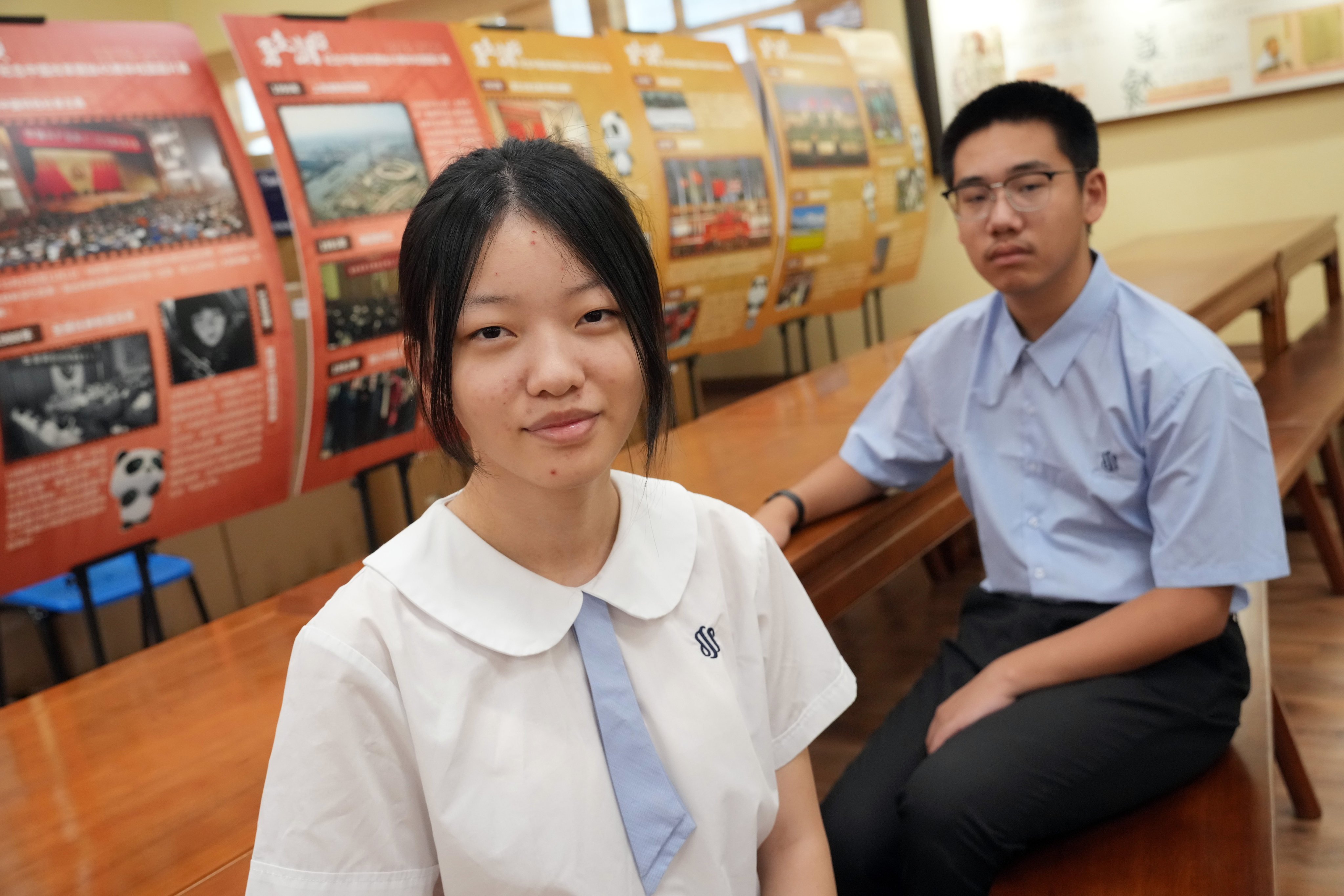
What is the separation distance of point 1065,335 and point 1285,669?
1739mm

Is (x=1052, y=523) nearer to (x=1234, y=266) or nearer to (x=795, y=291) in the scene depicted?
(x=1234, y=266)

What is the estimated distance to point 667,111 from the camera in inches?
136

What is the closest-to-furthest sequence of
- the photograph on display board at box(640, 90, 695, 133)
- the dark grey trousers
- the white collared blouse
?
the white collared blouse → the dark grey trousers → the photograph on display board at box(640, 90, 695, 133)

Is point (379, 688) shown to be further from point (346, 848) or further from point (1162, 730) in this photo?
point (1162, 730)

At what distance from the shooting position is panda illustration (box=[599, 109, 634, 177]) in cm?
321

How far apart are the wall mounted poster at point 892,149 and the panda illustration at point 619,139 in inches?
63.3

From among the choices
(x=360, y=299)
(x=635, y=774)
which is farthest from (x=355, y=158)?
(x=635, y=774)

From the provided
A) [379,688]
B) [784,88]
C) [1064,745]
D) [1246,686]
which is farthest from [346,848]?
[784,88]

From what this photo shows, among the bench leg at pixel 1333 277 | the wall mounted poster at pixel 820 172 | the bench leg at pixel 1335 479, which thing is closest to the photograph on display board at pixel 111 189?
the wall mounted poster at pixel 820 172

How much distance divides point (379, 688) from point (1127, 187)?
508 cm

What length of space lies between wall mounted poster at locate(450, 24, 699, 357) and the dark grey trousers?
1598 mm

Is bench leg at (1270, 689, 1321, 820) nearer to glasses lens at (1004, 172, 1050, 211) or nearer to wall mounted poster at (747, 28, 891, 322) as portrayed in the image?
glasses lens at (1004, 172, 1050, 211)

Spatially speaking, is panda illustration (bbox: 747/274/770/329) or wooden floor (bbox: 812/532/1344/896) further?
panda illustration (bbox: 747/274/770/329)

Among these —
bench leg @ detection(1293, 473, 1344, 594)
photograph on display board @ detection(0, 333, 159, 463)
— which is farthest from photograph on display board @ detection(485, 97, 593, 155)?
bench leg @ detection(1293, 473, 1344, 594)
